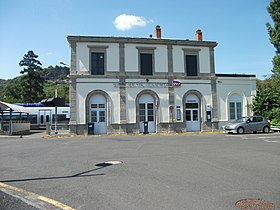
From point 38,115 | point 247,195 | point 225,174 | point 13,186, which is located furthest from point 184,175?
point 38,115

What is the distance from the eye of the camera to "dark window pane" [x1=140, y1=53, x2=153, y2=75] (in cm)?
2491

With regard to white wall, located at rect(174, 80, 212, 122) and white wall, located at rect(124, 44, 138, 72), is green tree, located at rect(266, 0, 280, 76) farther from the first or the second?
white wall, located at rect(124, 44, 138, 72)

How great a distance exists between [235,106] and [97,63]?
49.1 ft

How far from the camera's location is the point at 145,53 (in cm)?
2508

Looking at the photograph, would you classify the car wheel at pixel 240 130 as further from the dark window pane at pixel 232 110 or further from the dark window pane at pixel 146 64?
the dark window pane at pixel 146 64

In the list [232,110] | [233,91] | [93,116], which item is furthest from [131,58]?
[232,110]

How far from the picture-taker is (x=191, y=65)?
85.5 ft

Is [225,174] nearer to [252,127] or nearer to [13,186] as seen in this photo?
[13,186]

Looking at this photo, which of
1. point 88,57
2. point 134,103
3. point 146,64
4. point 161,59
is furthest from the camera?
point 161,59

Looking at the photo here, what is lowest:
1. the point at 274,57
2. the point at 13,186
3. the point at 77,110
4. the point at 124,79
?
the point at 13,186

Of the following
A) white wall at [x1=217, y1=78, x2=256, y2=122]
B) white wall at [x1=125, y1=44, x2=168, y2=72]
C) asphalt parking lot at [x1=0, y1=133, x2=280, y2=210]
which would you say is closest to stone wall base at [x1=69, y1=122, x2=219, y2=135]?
white wall at [x1=217, y1=78, x2=256, y2=122]

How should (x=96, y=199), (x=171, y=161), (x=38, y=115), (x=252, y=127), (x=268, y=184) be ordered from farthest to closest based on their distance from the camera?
(x=38, y=115) < (x=252, y=127) < (x=171, y=161) < (x=268, y=184) < (x=96, y=199)

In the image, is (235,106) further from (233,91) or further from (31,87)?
(31,87)

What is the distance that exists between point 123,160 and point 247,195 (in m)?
5.00
